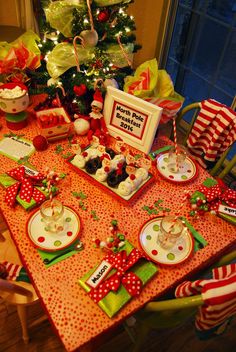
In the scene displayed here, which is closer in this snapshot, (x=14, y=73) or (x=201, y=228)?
(x=201, y=228)

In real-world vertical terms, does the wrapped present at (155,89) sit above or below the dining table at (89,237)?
above

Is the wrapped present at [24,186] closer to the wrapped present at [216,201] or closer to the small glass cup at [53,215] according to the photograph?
the small glass cup at [53,215]

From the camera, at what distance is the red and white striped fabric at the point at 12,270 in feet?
4.55

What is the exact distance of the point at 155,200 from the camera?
58.7 inches

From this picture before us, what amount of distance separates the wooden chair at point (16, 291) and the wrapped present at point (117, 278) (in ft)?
0.95

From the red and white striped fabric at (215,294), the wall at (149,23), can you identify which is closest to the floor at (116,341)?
the red and white striped fabric at (215,294)

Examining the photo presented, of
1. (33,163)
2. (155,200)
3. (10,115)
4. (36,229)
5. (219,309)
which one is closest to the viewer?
(219,309)

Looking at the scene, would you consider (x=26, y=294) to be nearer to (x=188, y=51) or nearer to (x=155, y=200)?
(x=155, y=200)

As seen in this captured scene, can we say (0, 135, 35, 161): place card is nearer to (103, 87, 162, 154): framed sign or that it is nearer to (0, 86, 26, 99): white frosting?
(0, 86, 26, 99): white frosting

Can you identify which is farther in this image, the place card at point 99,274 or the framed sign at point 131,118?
the framed sign at point 131,118

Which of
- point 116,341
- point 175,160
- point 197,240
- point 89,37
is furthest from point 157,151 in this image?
point 116,341

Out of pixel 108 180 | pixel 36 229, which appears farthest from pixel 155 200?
pixel 36 229

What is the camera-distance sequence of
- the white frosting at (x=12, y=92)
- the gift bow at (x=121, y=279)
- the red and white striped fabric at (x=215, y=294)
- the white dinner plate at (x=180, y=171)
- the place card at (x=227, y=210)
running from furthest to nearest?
1. the white frosting at (x=12, y=92)
2. the white dinner plate at (x=180, y=171)
3. the place card at (x=227, y=210)
4. the gift bow at (x=121, y=279)
5. the red and white striped fabric at (x=215, y=294)

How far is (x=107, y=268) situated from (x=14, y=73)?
4.24 ft
